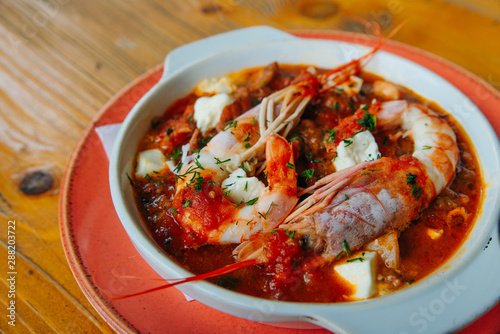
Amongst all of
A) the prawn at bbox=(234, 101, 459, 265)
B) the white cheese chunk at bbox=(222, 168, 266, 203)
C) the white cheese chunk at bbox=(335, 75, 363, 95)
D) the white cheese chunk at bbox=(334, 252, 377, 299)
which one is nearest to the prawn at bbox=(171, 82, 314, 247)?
the white cheese chunk at bbox=(222, 168, 266, 203)

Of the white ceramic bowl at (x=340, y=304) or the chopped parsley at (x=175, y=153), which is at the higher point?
the white ceramic bowl at (x=340, y=304)

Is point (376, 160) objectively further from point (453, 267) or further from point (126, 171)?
point (126, 171)

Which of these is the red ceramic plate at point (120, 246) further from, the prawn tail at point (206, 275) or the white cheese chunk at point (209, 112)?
the white cheese chunk at point (209, 112)

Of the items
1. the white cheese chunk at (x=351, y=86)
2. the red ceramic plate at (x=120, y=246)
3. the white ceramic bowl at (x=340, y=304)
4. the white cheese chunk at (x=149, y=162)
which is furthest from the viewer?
the white cheese chunk at (x=351, y=86)

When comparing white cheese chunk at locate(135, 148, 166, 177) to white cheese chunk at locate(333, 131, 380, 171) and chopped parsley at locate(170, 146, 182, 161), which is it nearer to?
chopped parsley at locate(170, 146, 182, 161)

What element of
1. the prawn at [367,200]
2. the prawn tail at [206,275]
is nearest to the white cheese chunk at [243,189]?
the prawn at [367,200]

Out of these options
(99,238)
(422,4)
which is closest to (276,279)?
(99,238)

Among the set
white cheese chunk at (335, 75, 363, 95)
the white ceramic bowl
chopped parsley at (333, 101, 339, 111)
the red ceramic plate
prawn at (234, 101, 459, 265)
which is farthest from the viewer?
white cheese chunk at (335, 75, 363, 95)
